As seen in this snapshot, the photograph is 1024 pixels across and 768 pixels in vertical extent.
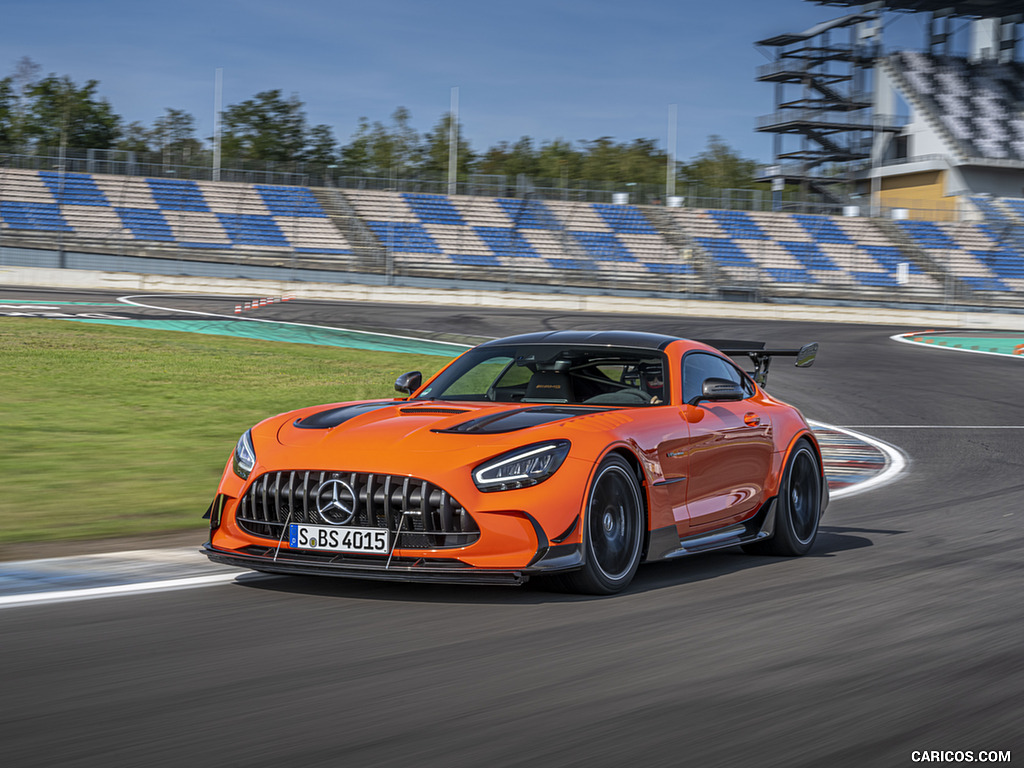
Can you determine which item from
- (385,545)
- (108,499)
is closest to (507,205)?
(108,499)

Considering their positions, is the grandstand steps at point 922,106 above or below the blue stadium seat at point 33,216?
above

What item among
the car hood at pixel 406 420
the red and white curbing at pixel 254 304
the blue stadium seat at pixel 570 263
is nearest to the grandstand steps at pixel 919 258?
the blue stadium seat at pixel 570 263

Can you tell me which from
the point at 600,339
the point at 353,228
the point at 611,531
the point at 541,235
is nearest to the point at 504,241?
the point at 541,235

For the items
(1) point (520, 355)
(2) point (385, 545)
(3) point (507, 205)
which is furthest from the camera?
(3) point (507, 205)

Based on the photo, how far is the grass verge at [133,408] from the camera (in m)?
8.52

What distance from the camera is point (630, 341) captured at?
7281mm

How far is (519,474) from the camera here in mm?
5695

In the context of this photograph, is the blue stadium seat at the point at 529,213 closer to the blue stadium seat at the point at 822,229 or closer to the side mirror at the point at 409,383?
the blue stadium seat at the point at 822,229

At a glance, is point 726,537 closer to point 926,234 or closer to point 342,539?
point 342,539

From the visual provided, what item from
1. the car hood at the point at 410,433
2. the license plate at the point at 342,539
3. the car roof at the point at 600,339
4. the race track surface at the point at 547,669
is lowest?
the race track surface at the point at 547,669

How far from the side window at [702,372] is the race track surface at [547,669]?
1030mm

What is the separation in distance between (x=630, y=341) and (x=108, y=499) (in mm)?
4036

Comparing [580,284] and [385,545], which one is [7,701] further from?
[580,284]

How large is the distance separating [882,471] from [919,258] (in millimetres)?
42365
